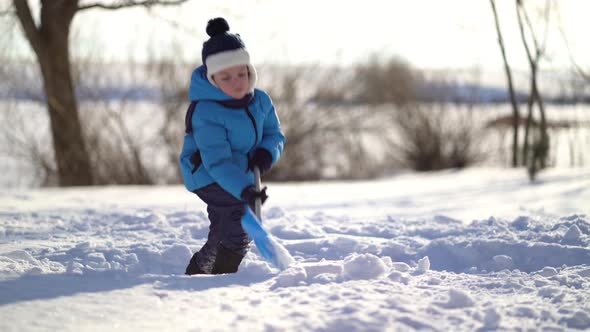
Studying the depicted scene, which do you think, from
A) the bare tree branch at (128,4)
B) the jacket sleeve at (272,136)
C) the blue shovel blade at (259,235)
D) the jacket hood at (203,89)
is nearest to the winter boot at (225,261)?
the blue shovel blade at (259,235)

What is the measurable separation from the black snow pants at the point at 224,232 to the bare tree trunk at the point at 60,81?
6.08 metres

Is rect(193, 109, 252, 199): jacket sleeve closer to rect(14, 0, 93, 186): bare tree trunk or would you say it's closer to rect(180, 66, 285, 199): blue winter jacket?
rect(180, 66, 285, 199): blue winter jacket

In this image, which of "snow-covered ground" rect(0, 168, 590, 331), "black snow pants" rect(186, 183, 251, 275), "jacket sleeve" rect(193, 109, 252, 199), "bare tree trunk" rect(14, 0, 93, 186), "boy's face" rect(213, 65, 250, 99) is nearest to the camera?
"snow-covered ground" rect(0, 168, 590, 331)

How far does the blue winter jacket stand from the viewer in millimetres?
2703

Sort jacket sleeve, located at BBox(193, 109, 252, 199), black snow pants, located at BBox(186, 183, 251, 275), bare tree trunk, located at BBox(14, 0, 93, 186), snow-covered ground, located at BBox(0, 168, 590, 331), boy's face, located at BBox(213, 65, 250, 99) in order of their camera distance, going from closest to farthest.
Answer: snow-covered ground, located at BBox(0, 168, 590, 331), jacket sleeve, located at BBox(193, 109, 252, 199), boy's face, located at BBox(213, 65, 250, 99), black snow pants, located at BBox(186, 183, 251, 275), bare tree trunk, located at BBox(14, 0, 93, 186)

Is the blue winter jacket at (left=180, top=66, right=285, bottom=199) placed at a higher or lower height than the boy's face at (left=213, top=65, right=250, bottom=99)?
lower

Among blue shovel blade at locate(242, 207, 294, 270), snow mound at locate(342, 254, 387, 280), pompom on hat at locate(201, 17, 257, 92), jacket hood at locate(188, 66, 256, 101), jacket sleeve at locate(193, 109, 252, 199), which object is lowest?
snow mound at locate(342, 254, 387, 280)

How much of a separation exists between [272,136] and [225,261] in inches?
26.6

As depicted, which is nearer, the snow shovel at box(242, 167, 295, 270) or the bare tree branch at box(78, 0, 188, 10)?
the snow shovel at box(242, 167, 295, 270)

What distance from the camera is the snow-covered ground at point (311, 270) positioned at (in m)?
2.25

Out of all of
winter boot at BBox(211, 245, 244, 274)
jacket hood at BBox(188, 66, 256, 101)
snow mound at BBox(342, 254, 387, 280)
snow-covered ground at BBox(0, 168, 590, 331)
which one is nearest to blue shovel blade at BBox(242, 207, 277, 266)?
snow-covered ground at BBox(0, 168, 590, 331)

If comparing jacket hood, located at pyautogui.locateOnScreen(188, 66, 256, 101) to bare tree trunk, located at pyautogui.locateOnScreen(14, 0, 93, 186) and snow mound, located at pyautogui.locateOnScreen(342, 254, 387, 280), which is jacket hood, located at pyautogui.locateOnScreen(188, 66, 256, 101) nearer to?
snow mound, located at pyautogui.locateOnScreen(342, 254, 387, 280)

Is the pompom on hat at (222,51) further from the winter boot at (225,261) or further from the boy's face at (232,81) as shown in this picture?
the winter boot at (225,261)

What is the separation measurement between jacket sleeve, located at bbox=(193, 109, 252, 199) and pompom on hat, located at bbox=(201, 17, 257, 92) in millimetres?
224
